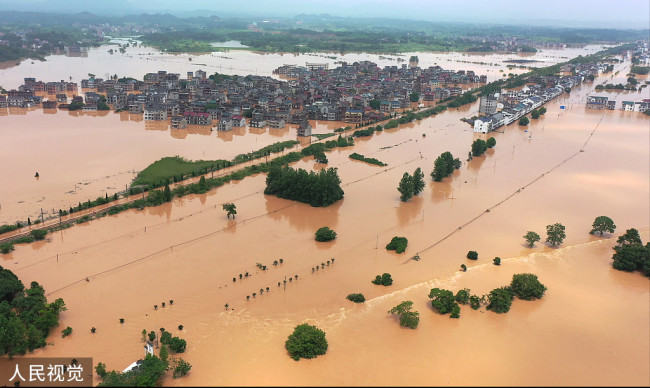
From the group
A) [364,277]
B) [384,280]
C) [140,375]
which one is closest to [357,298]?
[384,280]

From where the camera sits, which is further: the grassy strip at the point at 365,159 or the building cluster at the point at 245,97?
the building cluster at the point at 245,97

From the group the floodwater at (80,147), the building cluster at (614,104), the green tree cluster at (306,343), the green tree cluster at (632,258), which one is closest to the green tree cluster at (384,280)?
the green tree cluster at (306,343)

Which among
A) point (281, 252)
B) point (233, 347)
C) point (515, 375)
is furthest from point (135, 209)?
point (515, 375)

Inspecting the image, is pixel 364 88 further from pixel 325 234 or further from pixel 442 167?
pixel 325 234

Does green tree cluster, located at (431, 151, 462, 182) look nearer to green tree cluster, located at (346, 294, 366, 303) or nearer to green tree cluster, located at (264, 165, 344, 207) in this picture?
green tree cluster, located at (264, 165, 344, 207)

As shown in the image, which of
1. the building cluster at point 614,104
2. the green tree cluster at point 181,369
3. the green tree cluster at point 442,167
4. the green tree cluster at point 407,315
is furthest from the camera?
the building cluster at point 614,104

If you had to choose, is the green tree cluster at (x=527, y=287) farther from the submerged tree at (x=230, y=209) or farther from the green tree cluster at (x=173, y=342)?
the submerged tree at (x=230, y=209)
